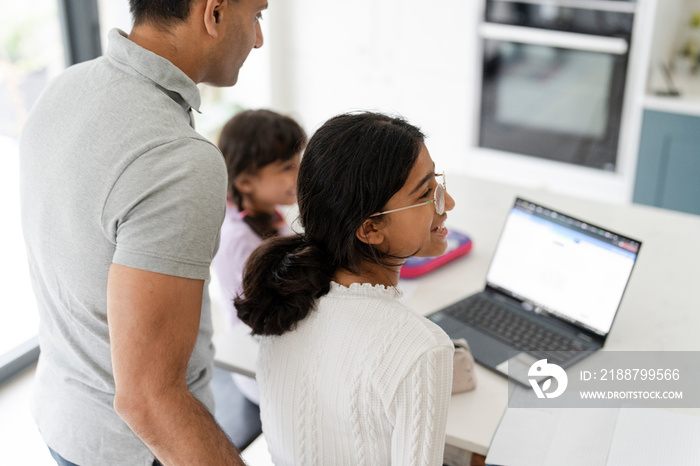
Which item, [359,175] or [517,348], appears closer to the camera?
[359,175]

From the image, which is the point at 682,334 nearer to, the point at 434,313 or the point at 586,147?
the point at 434,313

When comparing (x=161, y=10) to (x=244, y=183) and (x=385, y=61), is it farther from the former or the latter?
(x=385, y=61)

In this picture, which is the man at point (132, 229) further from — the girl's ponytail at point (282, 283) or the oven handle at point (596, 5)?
the oven handle at point (596, 5)

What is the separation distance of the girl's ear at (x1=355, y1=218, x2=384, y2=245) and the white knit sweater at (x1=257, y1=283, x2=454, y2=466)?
8cm

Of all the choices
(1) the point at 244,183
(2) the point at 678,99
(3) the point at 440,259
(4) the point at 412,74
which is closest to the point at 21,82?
(1) the point at 244,183

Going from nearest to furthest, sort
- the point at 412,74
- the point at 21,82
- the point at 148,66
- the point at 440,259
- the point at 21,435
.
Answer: the point at 148,66 → the point at 440,259 → the point at 21,435 → the point at 21,82 → the point at 412,74

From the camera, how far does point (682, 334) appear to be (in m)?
1.62

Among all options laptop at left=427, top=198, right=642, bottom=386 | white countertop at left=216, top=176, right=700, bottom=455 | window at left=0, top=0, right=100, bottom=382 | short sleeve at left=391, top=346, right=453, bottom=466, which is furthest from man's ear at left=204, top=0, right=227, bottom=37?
window at left=0, top=0, right=100, bottom=382

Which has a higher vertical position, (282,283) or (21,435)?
(282,283)

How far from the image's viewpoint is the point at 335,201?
1.15 m

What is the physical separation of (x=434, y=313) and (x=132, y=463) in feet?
2.47

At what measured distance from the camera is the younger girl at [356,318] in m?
1.10

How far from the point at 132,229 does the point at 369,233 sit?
0.38 metres

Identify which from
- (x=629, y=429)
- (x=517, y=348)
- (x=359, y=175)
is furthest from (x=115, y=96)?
(x=629, y=429)
